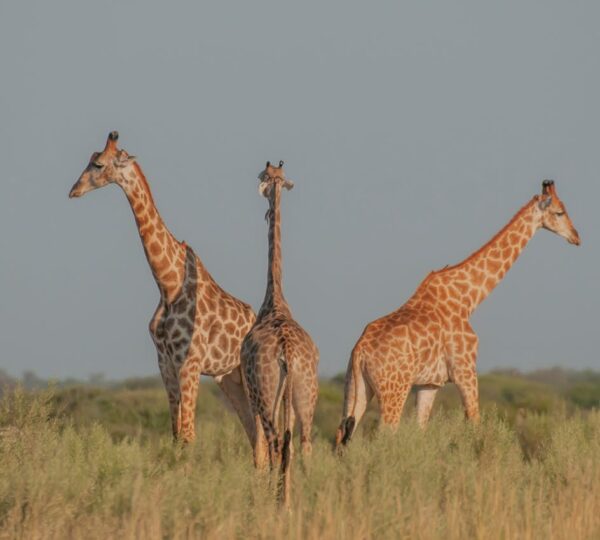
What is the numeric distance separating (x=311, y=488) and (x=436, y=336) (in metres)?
3.91

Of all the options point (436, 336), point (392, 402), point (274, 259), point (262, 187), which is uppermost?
point (262, 187)

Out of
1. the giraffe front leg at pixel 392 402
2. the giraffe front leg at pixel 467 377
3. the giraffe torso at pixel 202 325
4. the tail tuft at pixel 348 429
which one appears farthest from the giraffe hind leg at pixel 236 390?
the giraffe front leg at pixel 467 377

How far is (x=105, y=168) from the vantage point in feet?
45.1

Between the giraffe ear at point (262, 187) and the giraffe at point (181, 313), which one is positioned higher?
the giraffe ear at point (262, 187)

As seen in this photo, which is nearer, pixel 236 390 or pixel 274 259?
pixel 274 259

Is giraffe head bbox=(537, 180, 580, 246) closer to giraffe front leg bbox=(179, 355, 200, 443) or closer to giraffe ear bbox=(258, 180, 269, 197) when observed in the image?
giraffe ear bbox=(258, 180, 269, 197)

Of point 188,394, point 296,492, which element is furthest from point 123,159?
point 296,492

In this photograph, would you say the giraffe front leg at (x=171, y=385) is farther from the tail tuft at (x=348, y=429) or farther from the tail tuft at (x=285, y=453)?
the tail tuft at (x=285, y=453)

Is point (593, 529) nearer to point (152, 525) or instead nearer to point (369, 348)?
point (152, 525)

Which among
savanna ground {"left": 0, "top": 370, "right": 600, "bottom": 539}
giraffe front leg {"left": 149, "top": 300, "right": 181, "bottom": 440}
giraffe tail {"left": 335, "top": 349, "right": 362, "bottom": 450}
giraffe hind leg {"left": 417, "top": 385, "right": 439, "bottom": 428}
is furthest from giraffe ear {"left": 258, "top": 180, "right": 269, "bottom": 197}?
giraffe hind leg {"left": 417, "top": 385, "right": 439, "bottom": 428}

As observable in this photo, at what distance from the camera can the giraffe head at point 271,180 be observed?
13.1 m

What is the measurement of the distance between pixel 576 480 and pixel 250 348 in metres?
2.58

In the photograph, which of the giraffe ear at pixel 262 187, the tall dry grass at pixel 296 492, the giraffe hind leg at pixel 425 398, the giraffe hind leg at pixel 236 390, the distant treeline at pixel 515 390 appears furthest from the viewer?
the distant treeline at pixel 515 390

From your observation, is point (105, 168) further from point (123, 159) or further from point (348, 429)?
point (348, 429)
